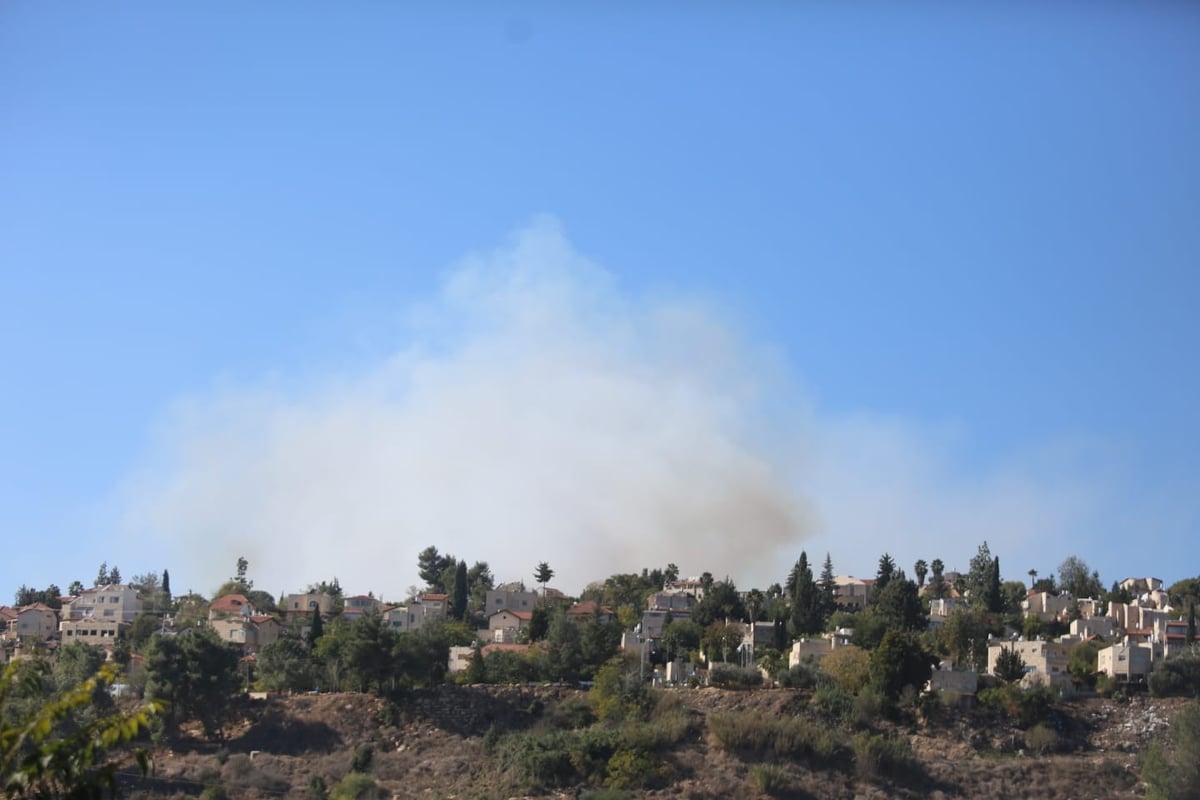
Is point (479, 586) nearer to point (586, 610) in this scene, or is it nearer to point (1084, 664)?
point (586, 610)

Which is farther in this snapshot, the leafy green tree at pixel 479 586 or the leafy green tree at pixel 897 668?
the leafy green tree at pixel 479 586

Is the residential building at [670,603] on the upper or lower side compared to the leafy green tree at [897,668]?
upper

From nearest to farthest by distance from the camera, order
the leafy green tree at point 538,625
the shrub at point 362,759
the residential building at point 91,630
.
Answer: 1. the shrub at point 362,759
2. the leafy green tree at point 538,625
3. the residential building at point 91,630

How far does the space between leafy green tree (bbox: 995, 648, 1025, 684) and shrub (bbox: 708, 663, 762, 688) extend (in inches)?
488

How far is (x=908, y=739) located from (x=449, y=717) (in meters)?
21.4

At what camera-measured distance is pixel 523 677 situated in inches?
2859

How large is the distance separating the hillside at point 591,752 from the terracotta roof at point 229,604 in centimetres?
2819

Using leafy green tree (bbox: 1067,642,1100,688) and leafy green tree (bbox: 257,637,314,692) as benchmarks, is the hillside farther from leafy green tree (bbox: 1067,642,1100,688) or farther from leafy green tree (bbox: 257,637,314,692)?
leafy green tree (bbox: 1067,642,1100,688)

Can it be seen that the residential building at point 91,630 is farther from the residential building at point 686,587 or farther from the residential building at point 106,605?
the residential building at point 686,587

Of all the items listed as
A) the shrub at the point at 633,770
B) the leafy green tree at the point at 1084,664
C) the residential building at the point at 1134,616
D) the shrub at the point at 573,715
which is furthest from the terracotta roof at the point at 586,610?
the shrub at the point at 633,770

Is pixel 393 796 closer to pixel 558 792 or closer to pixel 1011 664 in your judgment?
pixel 558 792

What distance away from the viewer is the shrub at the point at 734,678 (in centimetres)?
6938

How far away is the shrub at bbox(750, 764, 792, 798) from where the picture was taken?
5647 cm

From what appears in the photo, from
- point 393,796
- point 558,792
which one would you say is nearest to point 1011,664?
point 558,792
